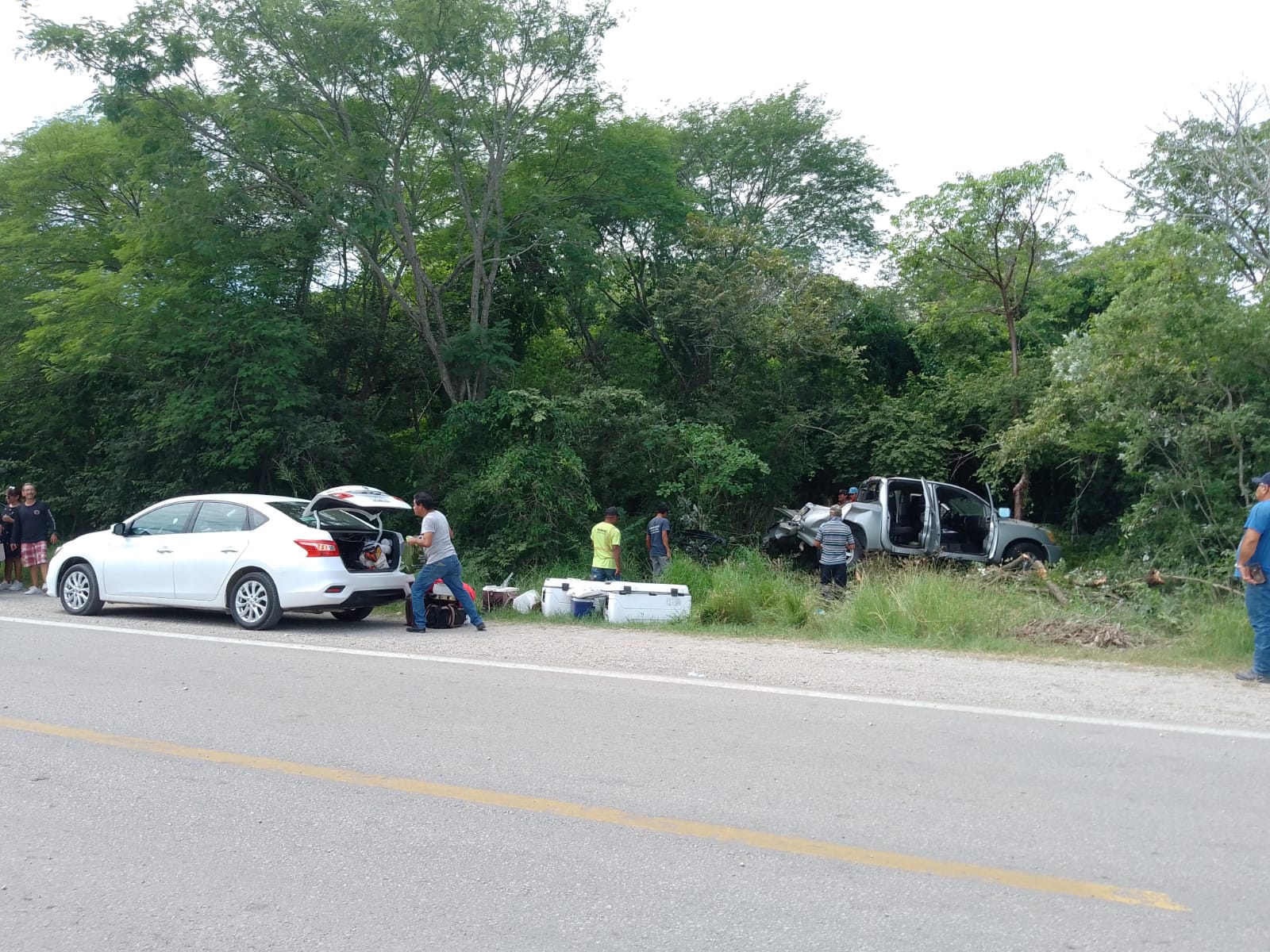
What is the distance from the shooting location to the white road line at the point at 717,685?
693 centimetres

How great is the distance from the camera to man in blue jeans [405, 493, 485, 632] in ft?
37.3

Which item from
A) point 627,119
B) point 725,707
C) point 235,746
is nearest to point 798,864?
point 725,707

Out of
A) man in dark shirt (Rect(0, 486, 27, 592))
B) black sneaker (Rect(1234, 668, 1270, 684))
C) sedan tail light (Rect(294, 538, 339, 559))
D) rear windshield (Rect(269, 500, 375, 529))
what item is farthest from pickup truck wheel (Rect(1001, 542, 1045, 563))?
man in dark shirt (Rect(0, 486, 27, 592))

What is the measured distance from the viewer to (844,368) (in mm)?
22953

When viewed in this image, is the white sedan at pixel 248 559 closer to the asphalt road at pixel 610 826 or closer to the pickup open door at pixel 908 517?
the asphalt road at pixel 610 826

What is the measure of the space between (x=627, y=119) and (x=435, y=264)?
4715 millimetres

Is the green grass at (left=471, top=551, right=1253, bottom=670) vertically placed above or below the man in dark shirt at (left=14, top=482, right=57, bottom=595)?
below

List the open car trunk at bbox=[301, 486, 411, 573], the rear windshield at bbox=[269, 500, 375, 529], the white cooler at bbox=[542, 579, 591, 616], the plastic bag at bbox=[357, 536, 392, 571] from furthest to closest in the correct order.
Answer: the white cooler at bbox=[542, 579, 591, 616]
the plastic bag at bbox=[357, 536, 392, 571]
the open car trunk at bbox=[301, 486, 411, 573]
the rear windshield at bbox=[269, 500, 375, 529]


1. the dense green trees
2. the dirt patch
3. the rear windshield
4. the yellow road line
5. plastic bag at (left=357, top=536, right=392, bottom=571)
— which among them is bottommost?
the yellow road line

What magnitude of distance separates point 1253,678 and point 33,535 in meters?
15.7

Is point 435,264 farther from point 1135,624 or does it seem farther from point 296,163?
point 1135,624

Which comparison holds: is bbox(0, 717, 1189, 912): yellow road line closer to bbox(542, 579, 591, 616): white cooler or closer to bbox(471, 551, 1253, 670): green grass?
bbox(471, 551, 1253, 670): green grass

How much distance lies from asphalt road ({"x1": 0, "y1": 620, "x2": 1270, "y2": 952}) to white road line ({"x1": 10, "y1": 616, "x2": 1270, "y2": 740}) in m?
0.12

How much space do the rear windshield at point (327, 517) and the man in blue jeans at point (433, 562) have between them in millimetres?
1007
